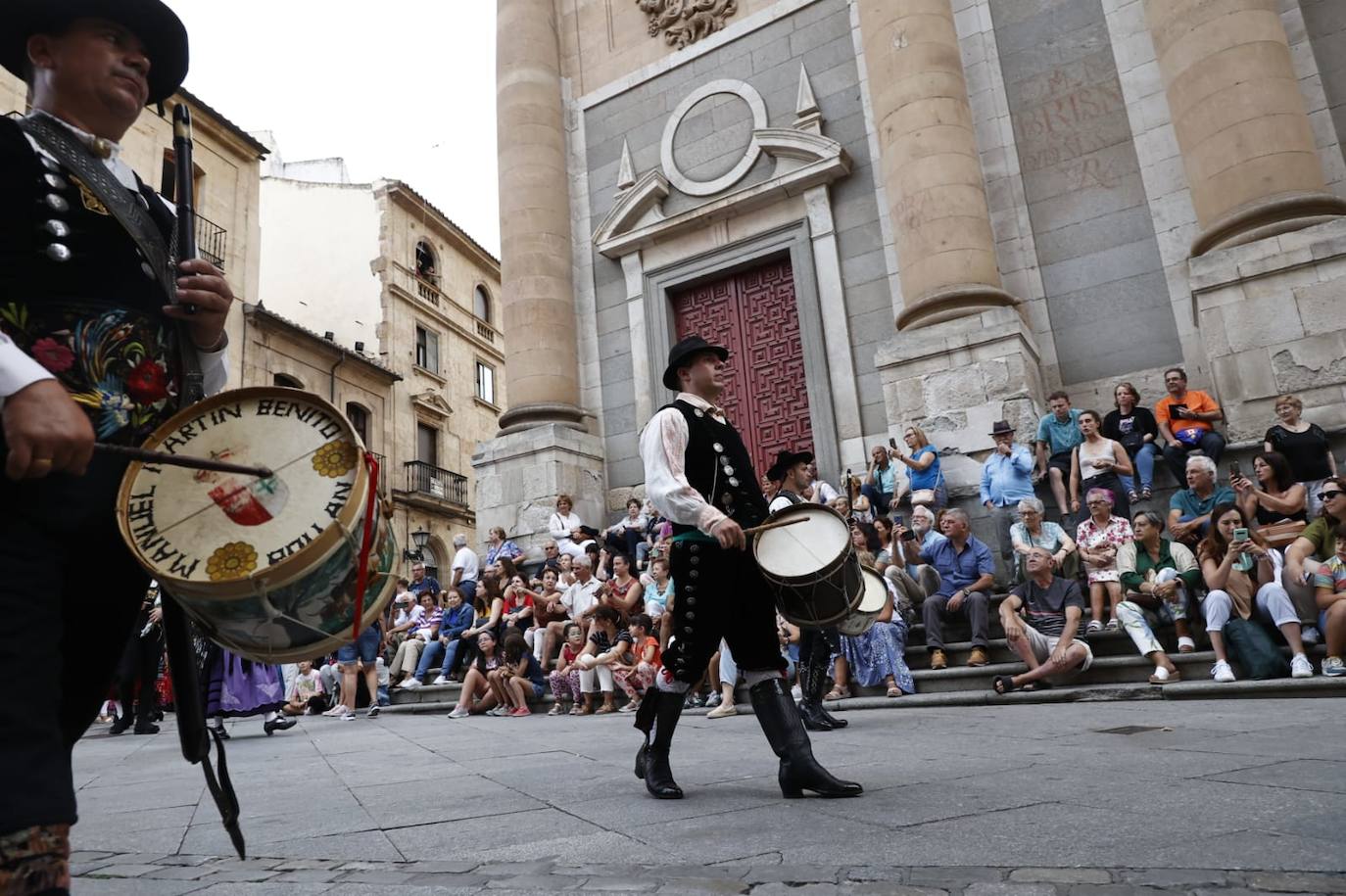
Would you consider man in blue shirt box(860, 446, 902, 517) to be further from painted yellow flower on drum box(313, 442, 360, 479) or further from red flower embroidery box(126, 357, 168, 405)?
red flower embroidery box(126, 357, 168, 405)

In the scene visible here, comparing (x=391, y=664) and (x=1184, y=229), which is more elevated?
(x=1184, y=229)

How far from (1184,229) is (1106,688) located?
673 cm

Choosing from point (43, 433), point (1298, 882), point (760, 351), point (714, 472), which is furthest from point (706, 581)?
point (760, 351)

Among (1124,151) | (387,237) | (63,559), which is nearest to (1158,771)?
(63,559)

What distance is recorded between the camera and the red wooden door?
1363 cm

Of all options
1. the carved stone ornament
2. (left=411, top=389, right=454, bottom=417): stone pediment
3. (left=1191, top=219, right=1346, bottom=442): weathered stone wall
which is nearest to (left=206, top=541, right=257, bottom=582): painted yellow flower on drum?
(left=1191, top=219, right=1346, bottom=442): weathered stone wall

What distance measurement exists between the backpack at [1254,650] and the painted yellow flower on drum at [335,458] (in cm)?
675

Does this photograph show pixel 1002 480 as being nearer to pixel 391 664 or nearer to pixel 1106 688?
pixel 1106 688

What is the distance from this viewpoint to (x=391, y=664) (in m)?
13.1

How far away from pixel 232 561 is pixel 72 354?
1.71 feet

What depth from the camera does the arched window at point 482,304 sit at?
35.4m

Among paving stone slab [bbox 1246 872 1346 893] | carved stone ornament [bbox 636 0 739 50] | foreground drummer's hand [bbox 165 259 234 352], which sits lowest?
paving stone slab [bbox 1246 872 1346 893]

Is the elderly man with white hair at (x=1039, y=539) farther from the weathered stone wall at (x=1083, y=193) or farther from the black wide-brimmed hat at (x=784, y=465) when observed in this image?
the weathered stone wall at (x=1083, y=193)

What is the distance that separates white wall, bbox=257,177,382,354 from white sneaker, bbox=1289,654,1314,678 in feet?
93.2
